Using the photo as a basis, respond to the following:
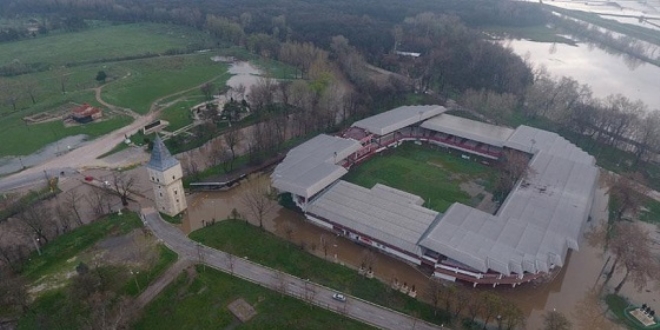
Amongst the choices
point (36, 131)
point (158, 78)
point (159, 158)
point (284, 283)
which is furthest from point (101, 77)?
point (284, 283)

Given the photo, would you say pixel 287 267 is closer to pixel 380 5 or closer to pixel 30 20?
pixel 380 5

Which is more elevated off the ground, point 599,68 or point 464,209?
point 599,68

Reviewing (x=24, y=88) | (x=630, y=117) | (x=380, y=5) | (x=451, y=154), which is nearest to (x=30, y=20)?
(x=24, y=88)

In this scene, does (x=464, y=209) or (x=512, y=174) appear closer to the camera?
(x=464, y=209)

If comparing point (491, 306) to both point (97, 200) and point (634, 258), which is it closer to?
point (634, 258)

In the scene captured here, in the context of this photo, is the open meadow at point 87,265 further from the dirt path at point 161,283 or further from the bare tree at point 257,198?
the bare tree at point 257,198

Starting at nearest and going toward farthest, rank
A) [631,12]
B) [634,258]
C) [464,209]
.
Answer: [634,258], [464,209], [631,12]
